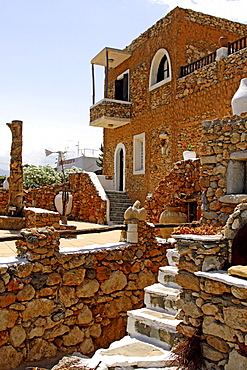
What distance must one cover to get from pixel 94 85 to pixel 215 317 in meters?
15.3

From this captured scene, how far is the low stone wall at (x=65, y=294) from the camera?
554 cm

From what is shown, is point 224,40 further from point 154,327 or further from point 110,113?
point 154,327

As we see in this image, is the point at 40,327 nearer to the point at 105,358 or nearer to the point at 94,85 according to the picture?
the point at 105,358

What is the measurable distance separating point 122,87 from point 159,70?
3.45 meters

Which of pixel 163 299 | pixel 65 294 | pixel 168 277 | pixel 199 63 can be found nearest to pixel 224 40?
pixel 199 63

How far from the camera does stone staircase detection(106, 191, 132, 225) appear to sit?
13.9m

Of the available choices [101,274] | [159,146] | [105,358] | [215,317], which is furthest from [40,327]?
[159,146]

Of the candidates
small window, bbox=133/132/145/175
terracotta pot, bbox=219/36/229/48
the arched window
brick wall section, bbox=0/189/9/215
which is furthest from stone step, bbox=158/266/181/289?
small window, bbox=133/132/145/175

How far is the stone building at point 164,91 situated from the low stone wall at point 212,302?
8.31 meters

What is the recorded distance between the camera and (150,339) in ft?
15.5

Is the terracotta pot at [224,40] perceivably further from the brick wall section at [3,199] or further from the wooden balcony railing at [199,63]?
the brick wall section at [3,199]

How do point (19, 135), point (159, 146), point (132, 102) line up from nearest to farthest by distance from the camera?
1. point (19, 135)
2. point (159, 146)
3. point (132, 102)

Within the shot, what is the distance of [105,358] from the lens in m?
4.10

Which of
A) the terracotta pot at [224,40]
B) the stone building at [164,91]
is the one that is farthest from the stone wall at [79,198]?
the terracotta pot at [224,40]
